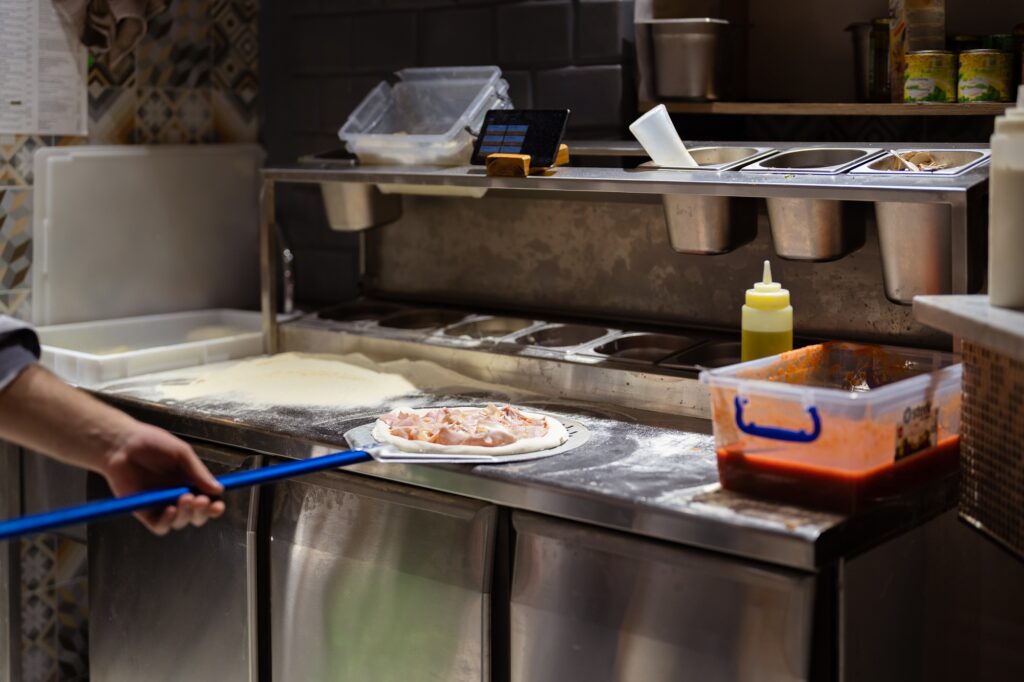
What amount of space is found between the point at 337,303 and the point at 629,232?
106cm

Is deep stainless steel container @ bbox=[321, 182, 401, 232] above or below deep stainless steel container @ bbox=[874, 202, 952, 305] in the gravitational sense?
above

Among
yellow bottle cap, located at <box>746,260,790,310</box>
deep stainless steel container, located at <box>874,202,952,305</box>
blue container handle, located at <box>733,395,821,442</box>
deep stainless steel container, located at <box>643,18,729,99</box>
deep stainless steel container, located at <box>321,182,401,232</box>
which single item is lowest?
blue container handle, located at <box>733,395,821,442</box>

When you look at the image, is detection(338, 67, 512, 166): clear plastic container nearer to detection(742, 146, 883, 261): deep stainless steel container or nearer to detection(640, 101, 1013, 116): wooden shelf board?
detection(640, 101, 1013, 116): wooden shelf board

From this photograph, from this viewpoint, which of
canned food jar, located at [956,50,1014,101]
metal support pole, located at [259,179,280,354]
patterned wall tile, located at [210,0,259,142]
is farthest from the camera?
patterned wall tile, located at [210,0,259,142]

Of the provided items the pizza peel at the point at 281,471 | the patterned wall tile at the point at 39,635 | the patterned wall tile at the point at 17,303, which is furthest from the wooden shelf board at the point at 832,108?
the patterned wall tile at the point at 39,635

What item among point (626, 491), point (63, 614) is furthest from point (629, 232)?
point (63, 614)

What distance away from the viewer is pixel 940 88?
2580mm

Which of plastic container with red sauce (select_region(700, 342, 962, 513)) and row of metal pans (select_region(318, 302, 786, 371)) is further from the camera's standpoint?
row of metal pans (select_region(318, 302, 786, 371))

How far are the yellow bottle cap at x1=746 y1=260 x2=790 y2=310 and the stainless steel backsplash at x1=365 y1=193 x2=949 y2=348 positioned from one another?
0.44 m

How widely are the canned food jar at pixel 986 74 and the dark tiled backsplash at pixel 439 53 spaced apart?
2.69 feet

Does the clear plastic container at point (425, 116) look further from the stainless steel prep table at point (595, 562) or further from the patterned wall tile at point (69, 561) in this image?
the patterned wall tile at point (69, 561)

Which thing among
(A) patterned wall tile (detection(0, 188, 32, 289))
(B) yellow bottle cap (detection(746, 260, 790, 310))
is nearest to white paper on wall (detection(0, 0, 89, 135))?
(A) patterned wall tile (detection(0, 188, 32, 289))

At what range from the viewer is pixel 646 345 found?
295cm

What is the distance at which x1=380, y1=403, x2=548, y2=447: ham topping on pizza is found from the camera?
229 cm
